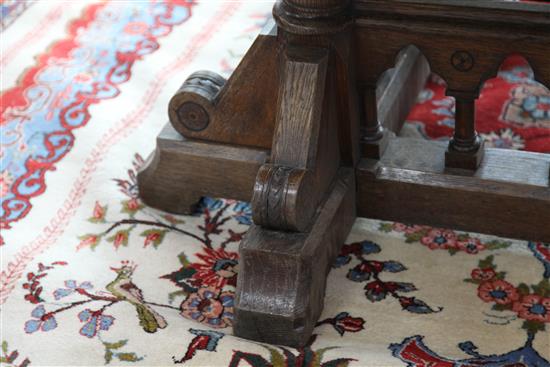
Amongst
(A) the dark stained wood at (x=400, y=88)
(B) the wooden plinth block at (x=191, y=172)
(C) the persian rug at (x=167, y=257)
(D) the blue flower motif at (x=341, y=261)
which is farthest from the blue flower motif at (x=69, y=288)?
(A) the dark stained wood at (x=400, y=88)

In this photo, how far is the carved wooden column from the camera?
54.0 inches

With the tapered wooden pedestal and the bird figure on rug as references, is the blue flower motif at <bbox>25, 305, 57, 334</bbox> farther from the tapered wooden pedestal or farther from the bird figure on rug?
the tapered wooden pedestal

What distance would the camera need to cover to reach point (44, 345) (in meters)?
A: 1.38

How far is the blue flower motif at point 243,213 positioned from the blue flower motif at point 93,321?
32 cm

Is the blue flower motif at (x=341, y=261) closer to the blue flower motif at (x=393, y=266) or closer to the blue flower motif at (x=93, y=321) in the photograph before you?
the blue flower motif at (x=393, y=266)

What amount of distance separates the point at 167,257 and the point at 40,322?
0.23 meters

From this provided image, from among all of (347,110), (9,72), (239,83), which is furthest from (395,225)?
(9,72)

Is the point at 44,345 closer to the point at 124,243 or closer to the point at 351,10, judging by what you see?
the point at 124,243

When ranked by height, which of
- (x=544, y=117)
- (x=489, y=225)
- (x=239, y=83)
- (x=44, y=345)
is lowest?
(x=44, y=345)

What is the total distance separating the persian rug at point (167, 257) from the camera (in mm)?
1370

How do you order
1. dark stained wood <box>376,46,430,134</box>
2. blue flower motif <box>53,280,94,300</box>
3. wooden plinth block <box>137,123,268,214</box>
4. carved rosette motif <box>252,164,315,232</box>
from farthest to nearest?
1. dark stained wood <box>376,46,430,134</box>
2. wooden plinth block <box>137,123,268,214</box>
3. blue flower motif <box>53,280,94,300</box>
4. carved rosette motif <box>252,164,315,232</box>

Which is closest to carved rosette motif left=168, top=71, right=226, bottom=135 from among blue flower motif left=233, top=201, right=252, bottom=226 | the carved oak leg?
the carved oak leg

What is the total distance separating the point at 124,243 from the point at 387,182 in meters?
0.41

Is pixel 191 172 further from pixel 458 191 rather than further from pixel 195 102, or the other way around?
pixel 458 191
